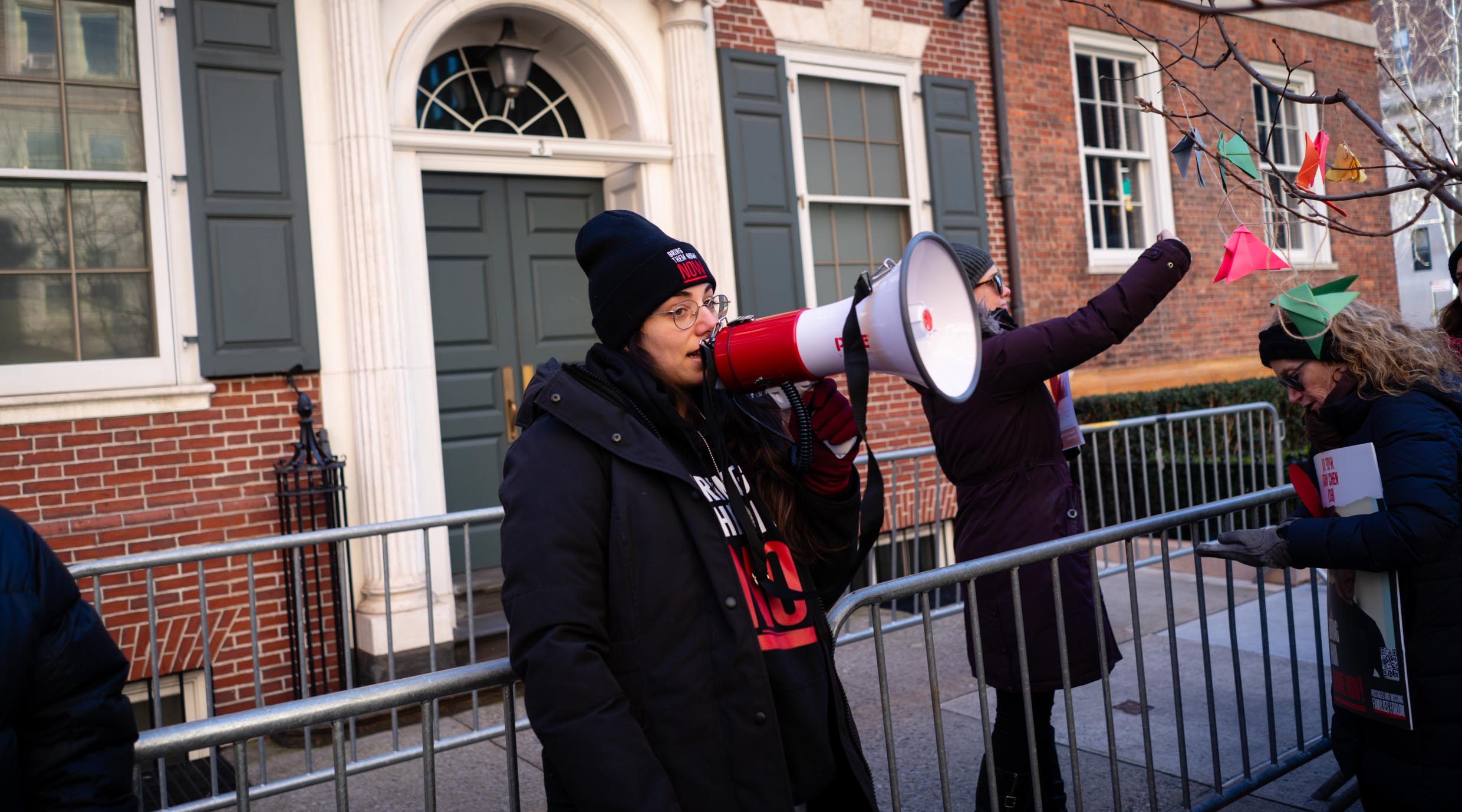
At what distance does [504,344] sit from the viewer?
22.9 feet

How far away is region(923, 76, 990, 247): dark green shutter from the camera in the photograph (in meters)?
8.90

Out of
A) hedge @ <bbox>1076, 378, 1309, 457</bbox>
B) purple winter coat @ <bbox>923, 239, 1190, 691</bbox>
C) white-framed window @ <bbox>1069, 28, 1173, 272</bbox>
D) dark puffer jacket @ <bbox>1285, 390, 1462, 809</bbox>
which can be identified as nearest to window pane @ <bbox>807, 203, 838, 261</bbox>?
hedge @ <bbox>1076, 378, 1309, 457</bbox>

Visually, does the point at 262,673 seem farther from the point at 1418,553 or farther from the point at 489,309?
the point at 1418,553

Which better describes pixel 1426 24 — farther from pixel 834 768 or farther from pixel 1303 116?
pixel 834 768

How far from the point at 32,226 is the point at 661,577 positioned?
16.4 ft

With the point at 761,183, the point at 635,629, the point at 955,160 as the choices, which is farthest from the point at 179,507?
the point at 955,160

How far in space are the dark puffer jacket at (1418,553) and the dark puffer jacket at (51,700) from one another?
2.80m

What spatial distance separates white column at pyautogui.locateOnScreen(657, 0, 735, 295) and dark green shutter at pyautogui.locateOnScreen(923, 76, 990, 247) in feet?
7.49

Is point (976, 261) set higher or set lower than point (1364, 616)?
higher

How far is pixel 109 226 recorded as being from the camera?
554cm

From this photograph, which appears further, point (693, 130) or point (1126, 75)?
point (1126, 75)

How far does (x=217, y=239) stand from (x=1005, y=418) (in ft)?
14.4

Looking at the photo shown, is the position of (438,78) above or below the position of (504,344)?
above

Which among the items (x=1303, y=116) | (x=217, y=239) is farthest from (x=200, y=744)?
(x=1303, y=116)
